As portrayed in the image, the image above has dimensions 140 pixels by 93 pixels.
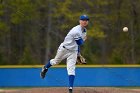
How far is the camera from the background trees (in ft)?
78.1

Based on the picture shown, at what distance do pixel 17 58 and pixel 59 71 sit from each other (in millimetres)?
13825

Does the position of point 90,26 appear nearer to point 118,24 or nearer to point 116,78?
point 118,24

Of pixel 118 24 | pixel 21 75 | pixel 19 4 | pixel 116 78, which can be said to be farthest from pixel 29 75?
pixel 118 24

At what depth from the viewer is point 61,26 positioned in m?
25.1

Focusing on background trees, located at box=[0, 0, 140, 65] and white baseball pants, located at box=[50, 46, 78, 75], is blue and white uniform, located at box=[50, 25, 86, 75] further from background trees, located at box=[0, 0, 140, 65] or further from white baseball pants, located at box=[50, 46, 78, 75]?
background trees, located at box=[0, 0, 140, 65]

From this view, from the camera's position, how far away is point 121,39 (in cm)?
3161

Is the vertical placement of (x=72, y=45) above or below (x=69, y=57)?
above

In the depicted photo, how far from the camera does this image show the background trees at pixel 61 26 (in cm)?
2381

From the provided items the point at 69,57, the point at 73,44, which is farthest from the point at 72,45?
the point at 69,57

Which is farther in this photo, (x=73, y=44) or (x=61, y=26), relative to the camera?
(x=61, y=26)

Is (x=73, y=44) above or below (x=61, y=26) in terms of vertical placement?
above

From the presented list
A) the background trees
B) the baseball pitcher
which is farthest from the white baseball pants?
the background trees

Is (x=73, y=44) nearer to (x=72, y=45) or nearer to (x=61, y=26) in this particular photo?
(x=72, y=45)

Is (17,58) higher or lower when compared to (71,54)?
lower
